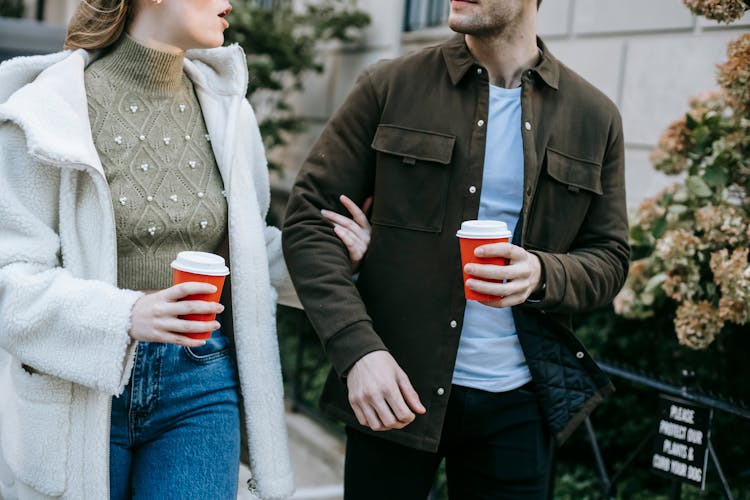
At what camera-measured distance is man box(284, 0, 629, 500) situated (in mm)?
Result: 2434

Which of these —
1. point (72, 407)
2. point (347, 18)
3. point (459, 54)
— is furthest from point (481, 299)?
point (347, 18)

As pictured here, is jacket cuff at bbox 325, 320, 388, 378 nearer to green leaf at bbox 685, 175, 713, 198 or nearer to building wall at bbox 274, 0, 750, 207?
green leaf at bbox 685, 175, 713, 198

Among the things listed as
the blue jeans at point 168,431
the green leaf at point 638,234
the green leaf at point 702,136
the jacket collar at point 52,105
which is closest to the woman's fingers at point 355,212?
the blue jeans at point 168,431

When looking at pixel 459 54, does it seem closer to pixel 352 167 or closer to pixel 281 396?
pixel 352 167

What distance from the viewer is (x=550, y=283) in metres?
2.29

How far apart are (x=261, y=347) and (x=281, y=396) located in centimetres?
16

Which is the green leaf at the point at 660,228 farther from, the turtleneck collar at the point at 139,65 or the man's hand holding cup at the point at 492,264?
the turtleneck collar at the point at 139,65

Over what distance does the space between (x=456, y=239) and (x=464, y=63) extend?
0.50 meters

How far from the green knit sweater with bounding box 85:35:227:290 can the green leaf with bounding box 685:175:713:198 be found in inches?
83.2

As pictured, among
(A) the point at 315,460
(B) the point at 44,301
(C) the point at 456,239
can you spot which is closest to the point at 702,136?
(C) the point at 456,239

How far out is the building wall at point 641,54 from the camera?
514 cm

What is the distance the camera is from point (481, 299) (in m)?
2.11

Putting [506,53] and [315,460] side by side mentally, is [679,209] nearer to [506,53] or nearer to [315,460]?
[506,53]

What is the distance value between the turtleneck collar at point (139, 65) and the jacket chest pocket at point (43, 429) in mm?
816
